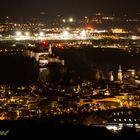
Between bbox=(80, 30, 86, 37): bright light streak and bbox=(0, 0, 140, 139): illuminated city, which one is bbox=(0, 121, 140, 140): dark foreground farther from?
bbox=(80, 30, 86, 37): bright light streak

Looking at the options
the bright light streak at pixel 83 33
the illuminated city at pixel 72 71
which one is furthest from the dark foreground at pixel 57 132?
the bright light streak at pixel 83 33

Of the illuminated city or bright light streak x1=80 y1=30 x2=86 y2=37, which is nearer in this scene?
the illuminated city

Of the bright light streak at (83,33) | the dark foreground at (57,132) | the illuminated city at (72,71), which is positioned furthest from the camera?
the bright light streak at (83,33)

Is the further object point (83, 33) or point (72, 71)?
point (83, 33)

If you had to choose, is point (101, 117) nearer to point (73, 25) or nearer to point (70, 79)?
point (70, 79)

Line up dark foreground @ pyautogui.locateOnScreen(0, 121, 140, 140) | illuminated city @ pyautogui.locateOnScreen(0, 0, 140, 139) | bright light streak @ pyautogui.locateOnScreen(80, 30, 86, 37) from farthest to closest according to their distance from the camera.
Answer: bright light streak @ pyautogui.locateOnScreen(80, 30, 86, 37) < illuminated city @ pyautogui.locateOnScreen(0, 0, 140, 139) < dark foreground @ pyautogui.locateOnScreen(0, 121, 140, 140)

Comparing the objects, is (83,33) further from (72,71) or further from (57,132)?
(57,132)

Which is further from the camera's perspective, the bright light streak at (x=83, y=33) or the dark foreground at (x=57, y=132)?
the bright light streak at (x=83, y=33)

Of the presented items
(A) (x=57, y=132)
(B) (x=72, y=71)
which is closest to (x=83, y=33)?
(B) (x=72, y=71)

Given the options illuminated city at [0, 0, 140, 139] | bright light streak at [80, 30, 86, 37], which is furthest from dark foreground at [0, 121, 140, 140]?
bright light streak at [80, 30, 86, 37]

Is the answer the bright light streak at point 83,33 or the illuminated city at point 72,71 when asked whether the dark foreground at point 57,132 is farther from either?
the bright light streak at point 83,33
